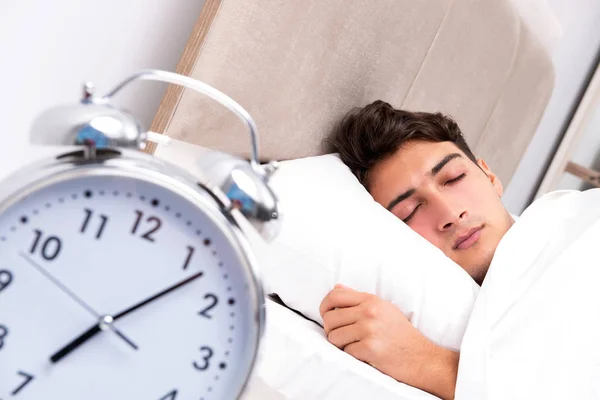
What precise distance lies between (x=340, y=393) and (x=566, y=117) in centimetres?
284

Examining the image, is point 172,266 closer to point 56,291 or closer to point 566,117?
point 56,291

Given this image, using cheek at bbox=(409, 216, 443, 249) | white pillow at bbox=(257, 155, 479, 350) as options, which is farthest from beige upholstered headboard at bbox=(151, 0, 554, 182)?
cheek at bbox=(409, 216, 443, 249)

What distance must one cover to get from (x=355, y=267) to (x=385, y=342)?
17 centimetres

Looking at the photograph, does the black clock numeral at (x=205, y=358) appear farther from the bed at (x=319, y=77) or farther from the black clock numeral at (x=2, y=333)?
the black clock numeral at (x=2, y=333)

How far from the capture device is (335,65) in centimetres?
131

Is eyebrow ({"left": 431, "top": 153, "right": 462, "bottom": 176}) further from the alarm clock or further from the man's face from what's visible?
the alarm clock

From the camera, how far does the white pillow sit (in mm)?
1064

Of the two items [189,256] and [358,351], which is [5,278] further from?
[358,351]

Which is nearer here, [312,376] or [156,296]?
[156,296]

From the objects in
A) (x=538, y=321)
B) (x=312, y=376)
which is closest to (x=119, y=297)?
(x=312, y=376)

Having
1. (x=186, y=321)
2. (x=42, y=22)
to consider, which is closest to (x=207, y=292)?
(x=186, y=321)

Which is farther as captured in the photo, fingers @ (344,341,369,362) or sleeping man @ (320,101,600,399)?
sleeping man @ (320,101,600,399)

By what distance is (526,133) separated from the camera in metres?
2.54

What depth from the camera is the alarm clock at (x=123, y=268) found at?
0.50 metres
